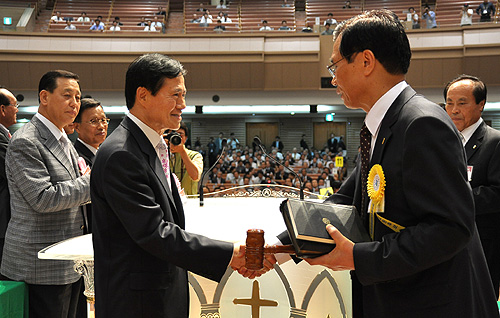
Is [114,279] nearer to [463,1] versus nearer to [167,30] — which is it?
[167,30]

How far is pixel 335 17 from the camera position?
47.0 feet

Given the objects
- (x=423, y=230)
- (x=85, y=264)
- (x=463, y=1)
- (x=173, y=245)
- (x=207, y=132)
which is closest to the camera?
(x=423, y=230)

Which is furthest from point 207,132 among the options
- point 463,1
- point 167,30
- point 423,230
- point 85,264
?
point 423,230

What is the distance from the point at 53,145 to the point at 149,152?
38.3 inches

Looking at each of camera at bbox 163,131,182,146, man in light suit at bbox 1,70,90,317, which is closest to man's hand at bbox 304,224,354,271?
man in light suit at bbox 1,70,90,317

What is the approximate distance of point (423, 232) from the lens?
1.12 meters

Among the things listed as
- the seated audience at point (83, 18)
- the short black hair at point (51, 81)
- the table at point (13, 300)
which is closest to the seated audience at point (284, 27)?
the seated audience at point (83, 18)

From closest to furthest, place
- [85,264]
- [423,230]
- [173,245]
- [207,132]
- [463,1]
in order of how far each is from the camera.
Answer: [423,230], [173,245], [85,264], [463,1], [207,132]

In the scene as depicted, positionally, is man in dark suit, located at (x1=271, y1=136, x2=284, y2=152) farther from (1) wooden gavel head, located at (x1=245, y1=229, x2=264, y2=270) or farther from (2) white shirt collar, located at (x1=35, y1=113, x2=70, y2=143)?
(1) wooden gavel head, located at (x1=245, y1=229, x2=264, y2=270)

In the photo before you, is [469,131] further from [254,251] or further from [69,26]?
[69,26]

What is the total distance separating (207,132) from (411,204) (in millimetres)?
16039

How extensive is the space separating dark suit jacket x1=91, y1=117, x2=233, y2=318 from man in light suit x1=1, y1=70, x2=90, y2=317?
0.70 metres

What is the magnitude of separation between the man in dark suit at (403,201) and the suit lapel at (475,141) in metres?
1.38

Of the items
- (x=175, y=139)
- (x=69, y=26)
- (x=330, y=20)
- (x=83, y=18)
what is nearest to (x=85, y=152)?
(x=175, y=139)
